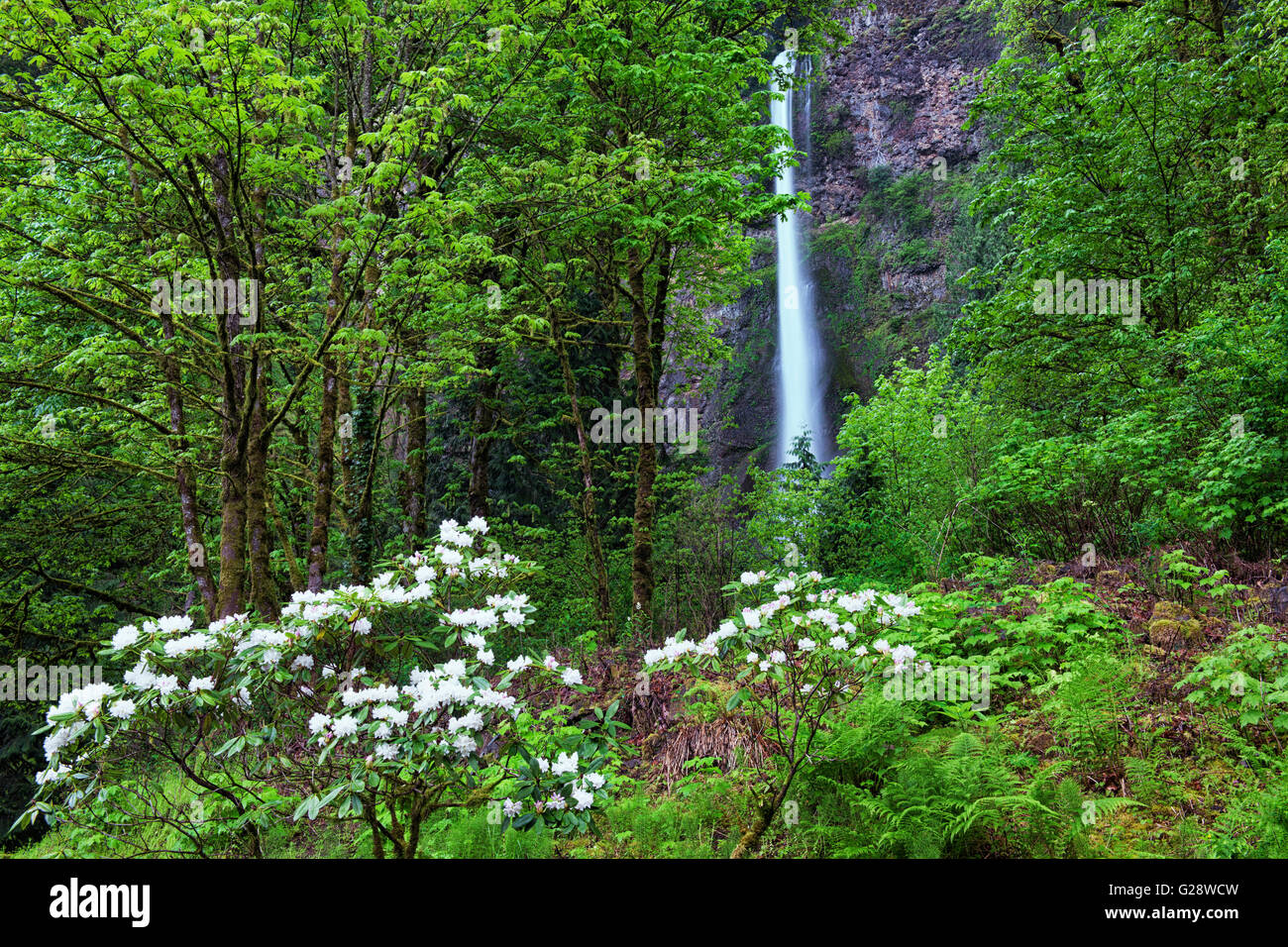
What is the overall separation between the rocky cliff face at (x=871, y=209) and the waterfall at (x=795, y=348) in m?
0.57

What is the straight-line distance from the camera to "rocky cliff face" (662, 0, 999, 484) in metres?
38.2

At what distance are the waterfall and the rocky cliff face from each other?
0.57m

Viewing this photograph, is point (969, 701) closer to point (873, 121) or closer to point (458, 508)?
point (458, 508)

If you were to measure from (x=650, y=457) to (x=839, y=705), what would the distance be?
528 centimetres

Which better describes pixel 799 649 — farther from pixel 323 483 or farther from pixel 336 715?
pixel 323 483

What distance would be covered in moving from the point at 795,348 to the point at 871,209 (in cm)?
1040

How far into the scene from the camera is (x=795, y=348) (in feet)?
130

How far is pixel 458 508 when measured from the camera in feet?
45.6

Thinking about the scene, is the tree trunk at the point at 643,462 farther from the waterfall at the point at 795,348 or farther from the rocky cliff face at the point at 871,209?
the waterfall at the point at 795,348

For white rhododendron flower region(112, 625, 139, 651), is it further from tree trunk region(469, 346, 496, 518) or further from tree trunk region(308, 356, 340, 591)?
tree trunk region(469, 346, 496, 518)

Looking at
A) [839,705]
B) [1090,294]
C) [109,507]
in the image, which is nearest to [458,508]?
[109,507]

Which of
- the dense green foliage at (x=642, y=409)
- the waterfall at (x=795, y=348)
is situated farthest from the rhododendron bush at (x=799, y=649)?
the waterfall at (x=795, y=348)

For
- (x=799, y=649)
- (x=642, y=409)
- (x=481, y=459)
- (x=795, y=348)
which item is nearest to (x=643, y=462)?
(x=642, y=409)

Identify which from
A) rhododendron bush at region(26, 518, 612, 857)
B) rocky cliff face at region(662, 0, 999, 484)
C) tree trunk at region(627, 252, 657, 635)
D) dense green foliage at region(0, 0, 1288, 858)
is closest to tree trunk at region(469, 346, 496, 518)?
dense green foliage at region(0, 0, 1288, 858)
